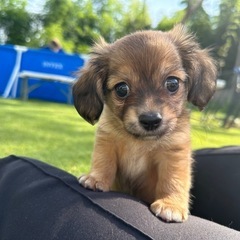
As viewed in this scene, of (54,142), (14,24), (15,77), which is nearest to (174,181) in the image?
(54,142)

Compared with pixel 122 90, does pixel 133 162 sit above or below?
below

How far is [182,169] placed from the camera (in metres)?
1.82

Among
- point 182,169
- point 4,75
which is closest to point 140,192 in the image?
point 182,169

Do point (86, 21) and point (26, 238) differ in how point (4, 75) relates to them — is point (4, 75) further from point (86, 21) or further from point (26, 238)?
point (86, 21)

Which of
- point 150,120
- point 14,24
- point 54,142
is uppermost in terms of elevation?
point 150,120

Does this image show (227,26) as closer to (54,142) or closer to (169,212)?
(54,142)

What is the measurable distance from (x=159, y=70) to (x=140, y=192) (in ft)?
1.91

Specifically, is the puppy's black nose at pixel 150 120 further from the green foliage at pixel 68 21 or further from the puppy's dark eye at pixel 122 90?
the green foliage at pixel 68 21

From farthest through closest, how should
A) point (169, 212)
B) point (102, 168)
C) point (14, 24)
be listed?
point (14, 24) → point (102, 168) → point (169, 212)

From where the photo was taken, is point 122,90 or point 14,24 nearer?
point 122,90

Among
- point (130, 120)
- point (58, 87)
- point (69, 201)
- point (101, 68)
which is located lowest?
point (58, 87)

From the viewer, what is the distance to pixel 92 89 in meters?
1.89

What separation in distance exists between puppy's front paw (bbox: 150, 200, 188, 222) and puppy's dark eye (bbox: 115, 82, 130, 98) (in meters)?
0.47

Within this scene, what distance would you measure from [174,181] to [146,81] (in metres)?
0.43
